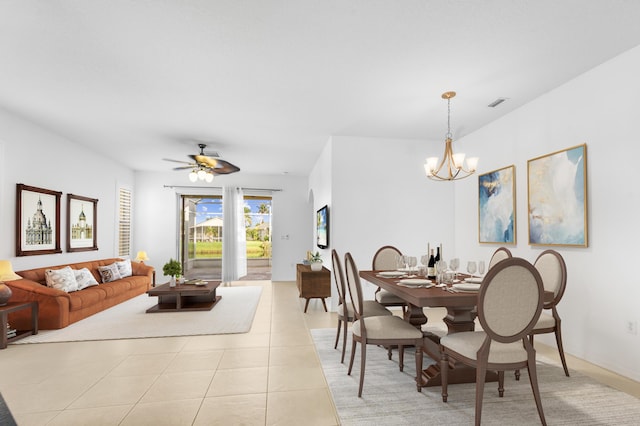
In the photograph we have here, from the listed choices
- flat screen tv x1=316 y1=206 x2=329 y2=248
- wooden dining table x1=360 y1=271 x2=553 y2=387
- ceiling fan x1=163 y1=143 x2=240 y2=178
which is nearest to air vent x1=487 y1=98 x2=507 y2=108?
wooden dining table x1=360 y1=271 x2=553 y2=387

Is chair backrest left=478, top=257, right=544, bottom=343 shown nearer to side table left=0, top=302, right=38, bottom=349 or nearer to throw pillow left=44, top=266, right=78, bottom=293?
side table left=0, top=302, right=38, bottom=349

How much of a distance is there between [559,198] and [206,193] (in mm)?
6959

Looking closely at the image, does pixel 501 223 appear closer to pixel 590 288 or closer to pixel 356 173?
pixel 590 288

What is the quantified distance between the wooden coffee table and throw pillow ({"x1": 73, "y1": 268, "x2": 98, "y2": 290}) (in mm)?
922

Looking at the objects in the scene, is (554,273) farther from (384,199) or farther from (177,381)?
(177,381)

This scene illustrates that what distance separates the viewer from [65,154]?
5.17 m

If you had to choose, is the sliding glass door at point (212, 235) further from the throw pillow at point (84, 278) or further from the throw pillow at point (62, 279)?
the throw pillow at point (62, 279)

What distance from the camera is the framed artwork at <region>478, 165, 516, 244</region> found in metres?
4.06

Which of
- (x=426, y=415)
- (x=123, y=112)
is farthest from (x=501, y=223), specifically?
(x=123, y=112)

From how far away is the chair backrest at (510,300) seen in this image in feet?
6.37

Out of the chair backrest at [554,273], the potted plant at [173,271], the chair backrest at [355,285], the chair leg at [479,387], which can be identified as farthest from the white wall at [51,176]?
the chair backrest at [554,273]

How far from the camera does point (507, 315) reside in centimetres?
198

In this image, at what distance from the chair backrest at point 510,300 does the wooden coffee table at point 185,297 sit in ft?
13.5

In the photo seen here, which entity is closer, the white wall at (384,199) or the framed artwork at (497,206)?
the framed artwork at (497,206)
